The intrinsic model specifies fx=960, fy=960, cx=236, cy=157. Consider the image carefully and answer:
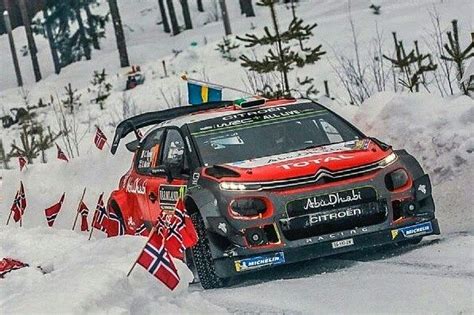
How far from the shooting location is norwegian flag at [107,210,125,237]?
33.9 feet

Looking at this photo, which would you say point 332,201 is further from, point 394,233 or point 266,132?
point 266,132

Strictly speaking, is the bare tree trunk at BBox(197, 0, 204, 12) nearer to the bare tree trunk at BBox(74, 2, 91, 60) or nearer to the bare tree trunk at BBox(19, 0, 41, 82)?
the bare tree trunk at BBox(74, 2, 91, 60)

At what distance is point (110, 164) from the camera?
16.6 metres

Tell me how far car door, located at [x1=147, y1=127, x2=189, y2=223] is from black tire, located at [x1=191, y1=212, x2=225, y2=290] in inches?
26.4

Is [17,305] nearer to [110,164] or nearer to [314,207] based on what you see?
[314,207]

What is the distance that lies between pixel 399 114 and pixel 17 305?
7000 mm

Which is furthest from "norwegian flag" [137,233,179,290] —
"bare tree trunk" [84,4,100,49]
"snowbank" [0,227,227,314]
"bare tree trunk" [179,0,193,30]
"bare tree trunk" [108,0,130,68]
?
"bare tree trunk" [84,4,100,49]

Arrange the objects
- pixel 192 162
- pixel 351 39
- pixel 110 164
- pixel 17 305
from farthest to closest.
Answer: pixel 351 39 < pixel 110 164 < pixel 192 162 < pixel 17 305

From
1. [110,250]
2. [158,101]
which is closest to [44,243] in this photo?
[110,250]

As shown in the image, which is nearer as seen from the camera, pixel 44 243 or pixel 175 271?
pixel 175 271

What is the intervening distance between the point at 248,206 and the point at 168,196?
54.8 inches

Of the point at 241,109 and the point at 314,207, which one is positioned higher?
the point at 241,109

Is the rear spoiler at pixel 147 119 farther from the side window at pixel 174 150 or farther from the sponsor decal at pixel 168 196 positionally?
the sponsor decal at pixel 168 196

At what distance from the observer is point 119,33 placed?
42188 mm
